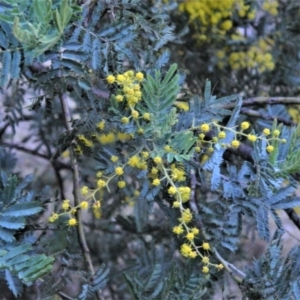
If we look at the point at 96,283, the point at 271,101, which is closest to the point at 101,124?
the point at 96,283

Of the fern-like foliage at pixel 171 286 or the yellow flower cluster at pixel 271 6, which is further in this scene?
the yellow flower cluster at pixel 271 6

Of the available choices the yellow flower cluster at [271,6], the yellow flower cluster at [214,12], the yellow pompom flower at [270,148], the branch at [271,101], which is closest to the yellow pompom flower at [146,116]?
the yellow pompom flower at [270,148]

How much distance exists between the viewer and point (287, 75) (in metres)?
0.99

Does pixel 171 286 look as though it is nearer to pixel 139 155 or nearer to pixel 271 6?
pixel 139 155

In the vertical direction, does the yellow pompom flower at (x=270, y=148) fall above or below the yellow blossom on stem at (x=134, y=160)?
above

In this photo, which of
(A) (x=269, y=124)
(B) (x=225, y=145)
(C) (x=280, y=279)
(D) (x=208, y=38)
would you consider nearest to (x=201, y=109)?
(B) (x=225, y=145)

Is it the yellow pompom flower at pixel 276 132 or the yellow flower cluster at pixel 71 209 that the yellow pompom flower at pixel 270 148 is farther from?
the yellow flower cluster at pixel 71 209

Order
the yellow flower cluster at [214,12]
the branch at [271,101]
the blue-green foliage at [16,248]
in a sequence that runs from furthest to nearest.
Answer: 1. the yellow flower cluster at [214,12]
2. the branch at [271,101]
3. the blue-green foliage at [16,248]

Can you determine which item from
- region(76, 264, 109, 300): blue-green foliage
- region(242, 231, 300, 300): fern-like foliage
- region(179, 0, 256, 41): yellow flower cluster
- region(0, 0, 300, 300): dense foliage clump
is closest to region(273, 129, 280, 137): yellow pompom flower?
region(0, 0, 300, 300): dense foliage clump

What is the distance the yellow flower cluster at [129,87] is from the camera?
47 centimetres

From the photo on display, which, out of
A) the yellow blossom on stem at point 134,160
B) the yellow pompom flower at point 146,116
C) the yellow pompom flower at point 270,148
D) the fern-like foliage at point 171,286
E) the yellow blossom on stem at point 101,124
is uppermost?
the yellow pompom flower at point 146,116

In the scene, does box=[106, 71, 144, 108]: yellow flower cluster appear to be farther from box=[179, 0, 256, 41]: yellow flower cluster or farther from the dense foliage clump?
box=[179, 0, 256, 41]: yellow flower cluster

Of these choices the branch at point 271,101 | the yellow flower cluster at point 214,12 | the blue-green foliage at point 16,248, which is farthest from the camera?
the yellow flower cluster at point 214,12

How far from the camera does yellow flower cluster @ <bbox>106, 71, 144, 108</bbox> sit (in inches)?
18.6
